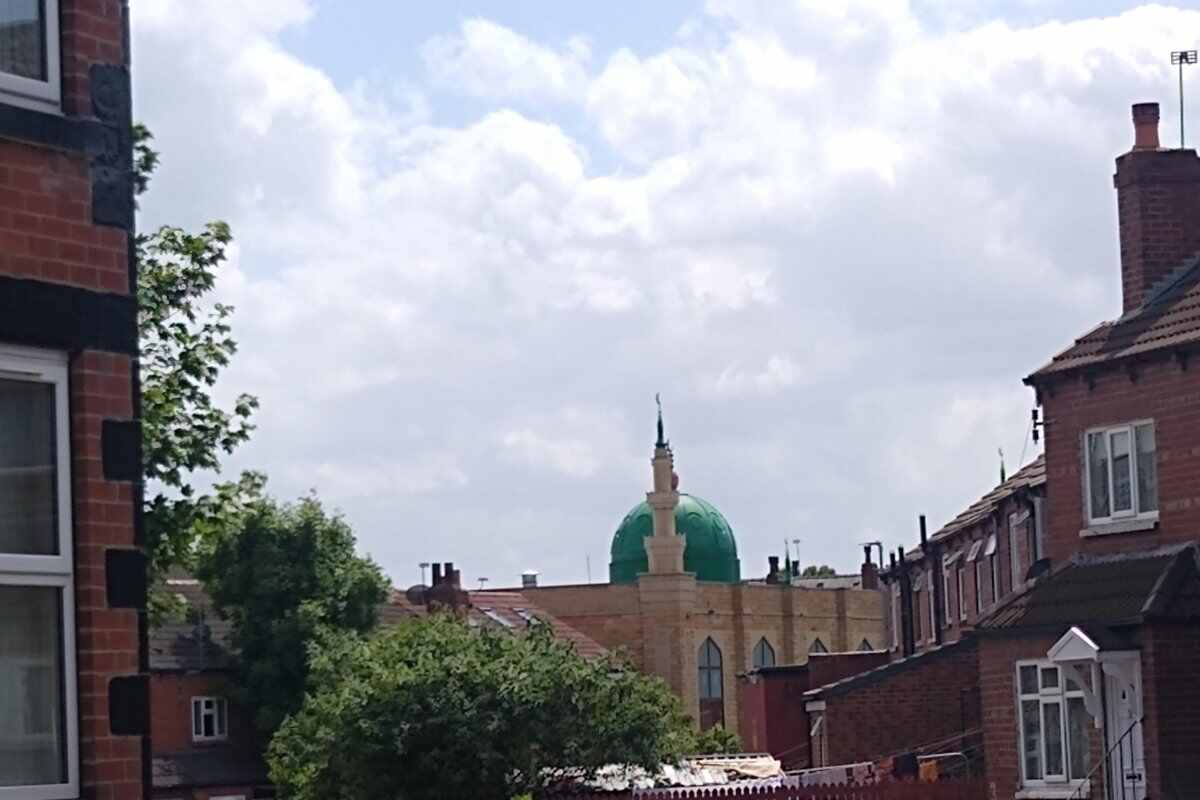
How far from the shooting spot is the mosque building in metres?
82.7

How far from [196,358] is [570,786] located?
7934 millimetres

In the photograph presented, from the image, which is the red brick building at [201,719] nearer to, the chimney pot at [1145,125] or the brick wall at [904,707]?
Result: the brick wall at [904,707]

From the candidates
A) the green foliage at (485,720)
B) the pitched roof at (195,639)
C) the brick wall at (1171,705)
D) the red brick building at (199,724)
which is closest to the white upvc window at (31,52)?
the brick wall at (1171,705)

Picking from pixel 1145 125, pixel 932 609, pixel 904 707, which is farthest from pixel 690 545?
pixel 1145 125

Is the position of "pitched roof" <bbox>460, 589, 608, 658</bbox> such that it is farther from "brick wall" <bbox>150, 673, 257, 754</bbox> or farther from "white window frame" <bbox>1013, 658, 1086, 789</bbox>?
"white window frame" <bbox>1013, 658, 1086, 789</bbox>

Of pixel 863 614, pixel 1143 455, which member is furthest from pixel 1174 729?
pixel 863 614

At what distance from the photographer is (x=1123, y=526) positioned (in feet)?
96.6

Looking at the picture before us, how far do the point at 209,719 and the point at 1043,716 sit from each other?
32.5m

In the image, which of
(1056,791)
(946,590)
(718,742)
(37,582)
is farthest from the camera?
(718,742)

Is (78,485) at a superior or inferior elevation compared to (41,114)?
inferior

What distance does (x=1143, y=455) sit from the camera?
96.2 ft

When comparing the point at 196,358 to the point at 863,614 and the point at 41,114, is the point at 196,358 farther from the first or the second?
the point at 863,614

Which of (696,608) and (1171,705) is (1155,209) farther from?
(696,608)

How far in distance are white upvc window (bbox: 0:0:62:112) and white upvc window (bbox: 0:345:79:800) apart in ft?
3.39
